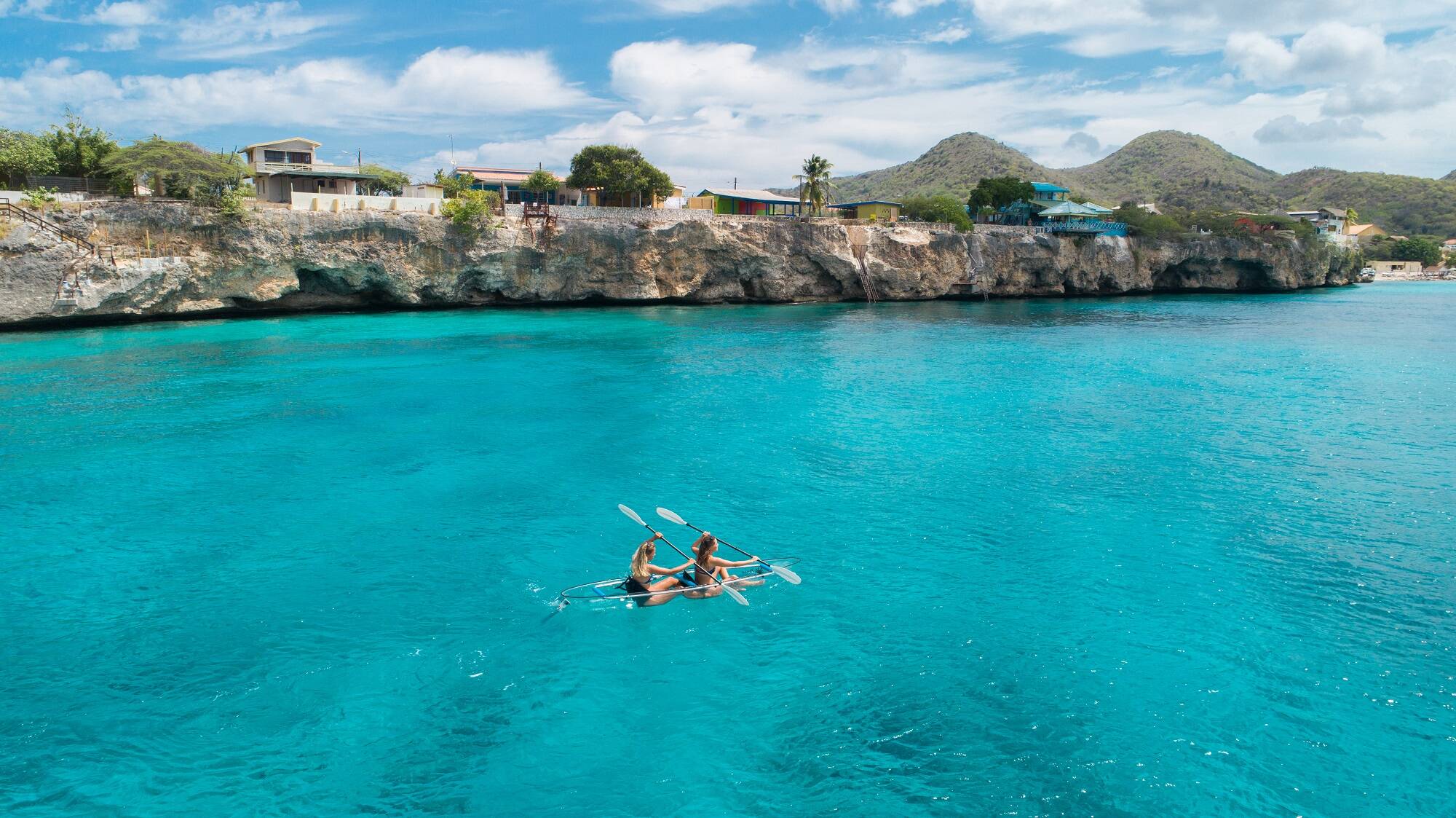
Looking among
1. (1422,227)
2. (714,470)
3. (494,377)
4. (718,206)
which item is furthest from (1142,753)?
(1422,227)

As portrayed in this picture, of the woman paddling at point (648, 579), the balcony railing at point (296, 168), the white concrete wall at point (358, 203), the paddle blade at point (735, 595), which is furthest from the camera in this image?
the balcony railing at point (296, 168)

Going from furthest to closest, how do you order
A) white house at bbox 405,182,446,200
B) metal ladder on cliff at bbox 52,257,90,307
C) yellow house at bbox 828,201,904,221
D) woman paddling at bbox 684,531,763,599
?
yellow house at bbox 828,201,904,221 → white house at bbox 405,182,446,200 → metal ladder on cliff at bbox 52,257,90,307 → woman paddling at bbox 684,531,763,599

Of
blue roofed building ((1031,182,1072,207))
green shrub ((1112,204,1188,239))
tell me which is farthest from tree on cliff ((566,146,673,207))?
green shrub ((1112,204,1188,239))

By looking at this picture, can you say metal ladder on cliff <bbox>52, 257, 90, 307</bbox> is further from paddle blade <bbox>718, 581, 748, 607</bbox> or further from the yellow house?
the yellow house

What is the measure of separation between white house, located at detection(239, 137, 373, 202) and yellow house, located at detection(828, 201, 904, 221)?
146 feet

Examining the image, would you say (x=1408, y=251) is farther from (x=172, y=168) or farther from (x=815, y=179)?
(x=172, y=168)

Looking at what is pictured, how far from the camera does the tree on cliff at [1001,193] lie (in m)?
87.8

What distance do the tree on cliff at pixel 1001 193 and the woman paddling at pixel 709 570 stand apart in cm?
7980

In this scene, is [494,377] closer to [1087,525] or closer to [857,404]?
[857,404]

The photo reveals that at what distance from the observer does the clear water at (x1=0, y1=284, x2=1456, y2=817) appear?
10.5 metres

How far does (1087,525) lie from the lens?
62.1 feet

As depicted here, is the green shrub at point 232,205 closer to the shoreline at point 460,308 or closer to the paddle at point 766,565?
the shoreline at point 460,308

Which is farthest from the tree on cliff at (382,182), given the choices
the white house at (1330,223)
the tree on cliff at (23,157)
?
the white house at (1330,223)

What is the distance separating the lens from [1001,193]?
88.4m
